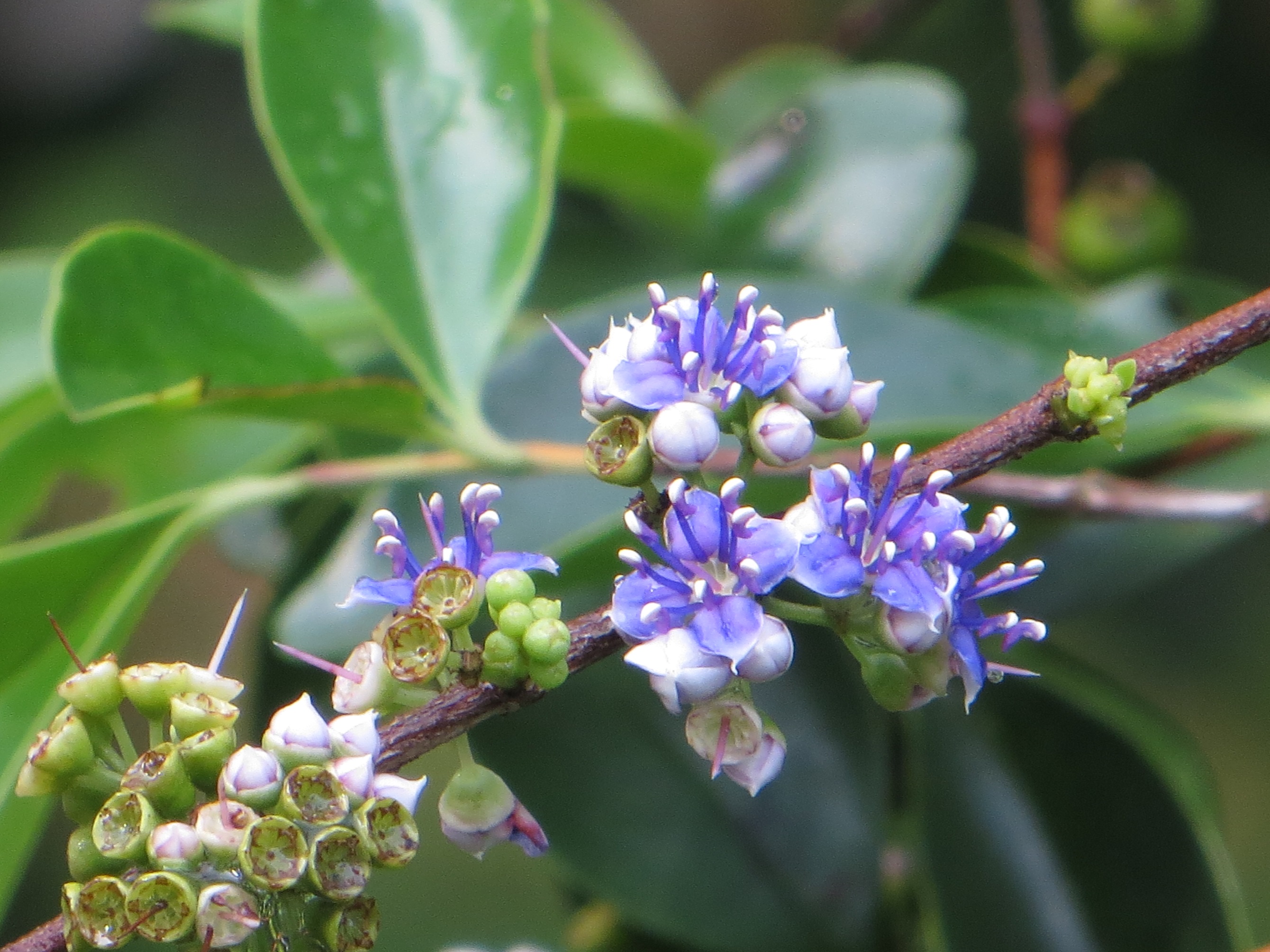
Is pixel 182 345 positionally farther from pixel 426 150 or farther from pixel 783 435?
pixel 783 435

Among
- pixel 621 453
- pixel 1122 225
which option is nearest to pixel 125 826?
pixel 621 453

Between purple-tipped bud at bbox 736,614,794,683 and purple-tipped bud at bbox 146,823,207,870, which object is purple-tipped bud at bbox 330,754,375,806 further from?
purple-tipped bud at bbox 736,614,794,683

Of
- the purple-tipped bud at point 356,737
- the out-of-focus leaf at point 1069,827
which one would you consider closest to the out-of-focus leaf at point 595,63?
the out-of-focus leaf at point 1069,827

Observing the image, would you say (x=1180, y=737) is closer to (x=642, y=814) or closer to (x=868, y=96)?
(x=642, y=814)

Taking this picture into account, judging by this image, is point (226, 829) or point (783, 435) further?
point (783, 435)

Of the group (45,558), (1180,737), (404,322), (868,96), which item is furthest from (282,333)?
(1180,737)

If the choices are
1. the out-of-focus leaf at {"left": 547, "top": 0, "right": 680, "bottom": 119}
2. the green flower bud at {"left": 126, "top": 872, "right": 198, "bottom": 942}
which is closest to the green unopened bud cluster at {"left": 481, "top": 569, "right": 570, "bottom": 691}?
the green flower bud at {"left": 126, "top": 872, "right": 198, "bottom": 942}

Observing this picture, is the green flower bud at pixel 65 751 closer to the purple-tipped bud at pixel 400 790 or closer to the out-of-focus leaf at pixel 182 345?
the purple-tipped bud at pixel 400 790

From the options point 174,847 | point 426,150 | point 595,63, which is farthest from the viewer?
point 595,63
